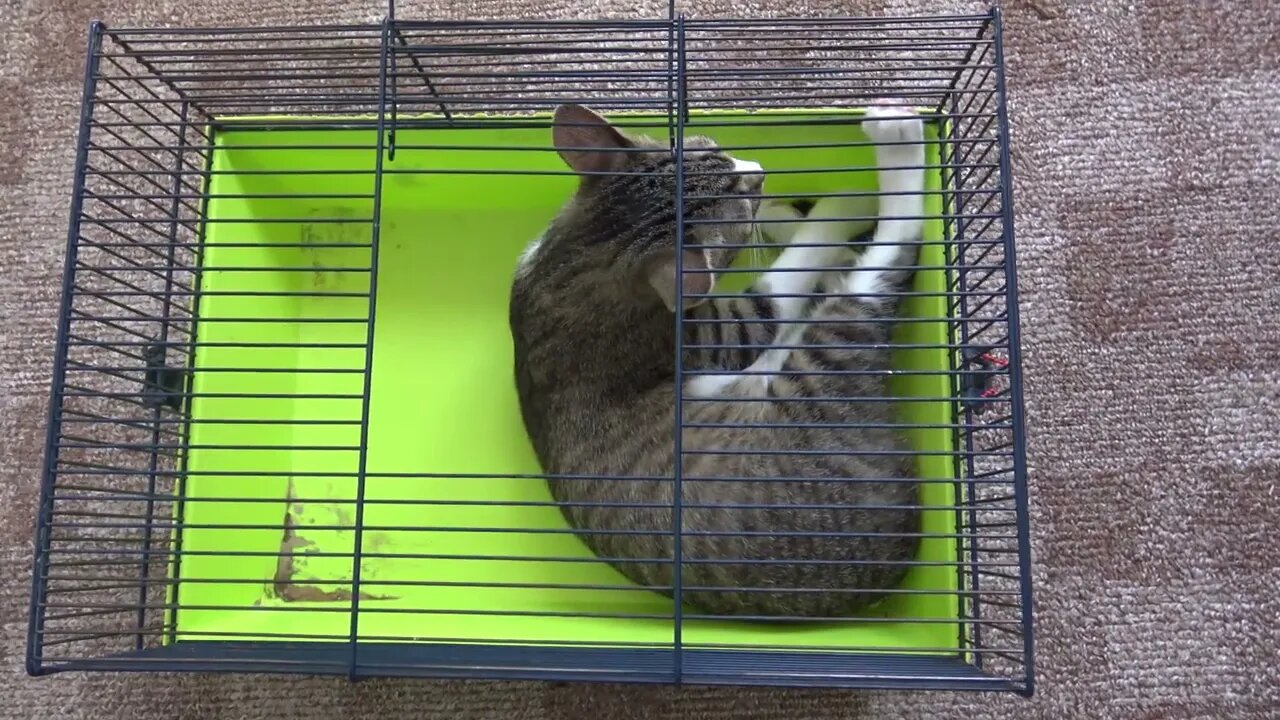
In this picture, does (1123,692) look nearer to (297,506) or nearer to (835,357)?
(835,357)

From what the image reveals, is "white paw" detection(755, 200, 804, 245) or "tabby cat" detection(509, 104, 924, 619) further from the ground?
"white paw" detection(755, 200, 804, 245)

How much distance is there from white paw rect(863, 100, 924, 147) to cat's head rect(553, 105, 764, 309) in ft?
0.52

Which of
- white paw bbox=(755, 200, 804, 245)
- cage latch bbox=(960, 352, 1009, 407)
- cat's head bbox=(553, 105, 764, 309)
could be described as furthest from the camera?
white paw bbox=(755, 200, 804, 245)

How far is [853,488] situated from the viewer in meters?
1.15

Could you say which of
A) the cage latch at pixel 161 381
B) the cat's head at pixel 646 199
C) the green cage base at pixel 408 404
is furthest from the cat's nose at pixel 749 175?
the cage latch at pixel 161 381

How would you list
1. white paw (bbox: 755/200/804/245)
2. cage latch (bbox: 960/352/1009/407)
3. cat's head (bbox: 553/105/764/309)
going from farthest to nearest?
white paw (bbox: 755/200/804/245), cat's head (bbox: 553/105/764/309), cage latch (bbox: 960/352/1009/407)

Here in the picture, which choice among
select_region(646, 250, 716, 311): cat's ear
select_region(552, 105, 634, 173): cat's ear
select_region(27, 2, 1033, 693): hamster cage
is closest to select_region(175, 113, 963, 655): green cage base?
select_region(27, 2, 1033, 693): hamster cage

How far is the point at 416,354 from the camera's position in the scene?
1.44 meters

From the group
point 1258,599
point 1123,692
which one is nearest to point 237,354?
point 1123,692

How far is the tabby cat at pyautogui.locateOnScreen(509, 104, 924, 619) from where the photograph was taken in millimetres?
1134

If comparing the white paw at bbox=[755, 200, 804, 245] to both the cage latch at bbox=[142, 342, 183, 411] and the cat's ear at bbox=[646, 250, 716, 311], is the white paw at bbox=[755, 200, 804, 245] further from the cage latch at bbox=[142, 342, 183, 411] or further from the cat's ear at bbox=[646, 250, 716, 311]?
the cage latch at bbox=[142, 342, 183, 411]

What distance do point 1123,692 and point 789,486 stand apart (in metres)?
0.63

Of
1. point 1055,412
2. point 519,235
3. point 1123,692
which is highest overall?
point 519,235

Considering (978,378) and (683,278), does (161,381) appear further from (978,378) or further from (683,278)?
(978,378)
